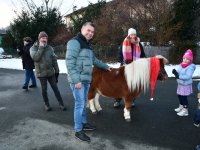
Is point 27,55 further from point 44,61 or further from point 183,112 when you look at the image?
point 183,112

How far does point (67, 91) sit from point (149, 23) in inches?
411

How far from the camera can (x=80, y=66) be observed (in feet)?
14.4

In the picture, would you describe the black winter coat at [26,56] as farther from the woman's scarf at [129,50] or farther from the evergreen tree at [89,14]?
the evergreen tree at [89,14]

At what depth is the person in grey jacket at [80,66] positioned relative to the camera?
13.9ft

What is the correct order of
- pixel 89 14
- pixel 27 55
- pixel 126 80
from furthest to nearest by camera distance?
pixel 89 14 < pixel 27 55 < pixel 126 80

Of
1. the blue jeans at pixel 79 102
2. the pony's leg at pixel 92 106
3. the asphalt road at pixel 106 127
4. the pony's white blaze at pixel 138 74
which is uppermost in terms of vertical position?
the pony's white blaze at pixel 138 74

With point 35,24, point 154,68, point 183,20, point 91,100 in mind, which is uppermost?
point 35,24

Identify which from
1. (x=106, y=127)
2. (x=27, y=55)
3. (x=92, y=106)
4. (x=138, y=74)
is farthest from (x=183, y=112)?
(x=27, y=55)

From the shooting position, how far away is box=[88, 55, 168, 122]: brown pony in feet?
16.8

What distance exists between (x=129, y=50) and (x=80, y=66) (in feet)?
6.21

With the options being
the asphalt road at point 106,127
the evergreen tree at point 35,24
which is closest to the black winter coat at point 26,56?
the asphalt road at point 106,127

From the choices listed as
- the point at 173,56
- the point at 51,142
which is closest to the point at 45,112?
the point at 51,142

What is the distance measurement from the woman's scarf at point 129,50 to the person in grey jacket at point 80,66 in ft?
5.39

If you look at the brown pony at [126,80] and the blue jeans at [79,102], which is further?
the brown pony at [126,80]
